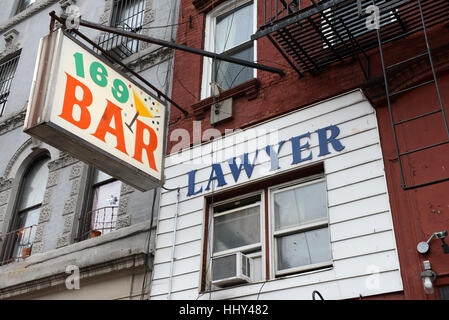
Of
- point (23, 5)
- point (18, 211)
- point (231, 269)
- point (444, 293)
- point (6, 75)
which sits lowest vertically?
point (444, 293)

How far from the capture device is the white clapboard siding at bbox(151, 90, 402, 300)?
6.68m

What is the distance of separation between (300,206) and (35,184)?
7339mm

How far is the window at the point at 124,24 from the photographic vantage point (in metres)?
12.8

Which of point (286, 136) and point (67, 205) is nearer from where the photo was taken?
point (286, 136)

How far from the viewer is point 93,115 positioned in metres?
7.77

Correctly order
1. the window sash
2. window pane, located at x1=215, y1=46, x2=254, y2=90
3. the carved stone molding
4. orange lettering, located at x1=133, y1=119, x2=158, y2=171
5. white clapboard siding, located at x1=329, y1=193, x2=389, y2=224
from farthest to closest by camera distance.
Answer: the carved stone molding < window pane, located at x1=215, y1=46, x2=254, y2=90 < orange lettering, located at x1=133, y1=119, x2=158, y2=171 < the window sash < white clapboard siding, located at x1=329, y1=193, x2=389, y2=224

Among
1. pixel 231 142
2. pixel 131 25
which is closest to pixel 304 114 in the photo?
pixel 231 142

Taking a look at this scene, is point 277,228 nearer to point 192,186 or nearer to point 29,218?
point 192,186

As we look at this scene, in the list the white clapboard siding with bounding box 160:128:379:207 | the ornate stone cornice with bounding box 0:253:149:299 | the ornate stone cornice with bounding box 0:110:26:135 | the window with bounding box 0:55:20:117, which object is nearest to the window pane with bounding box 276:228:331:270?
the white clapboard siding with bounding box 160:128:379:207

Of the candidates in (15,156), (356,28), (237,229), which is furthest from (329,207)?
(15,156)

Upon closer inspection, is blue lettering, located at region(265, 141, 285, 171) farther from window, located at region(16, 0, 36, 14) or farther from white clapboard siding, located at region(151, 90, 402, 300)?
window, located at region(16, 0, 36, 14)

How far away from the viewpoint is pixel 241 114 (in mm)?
9352

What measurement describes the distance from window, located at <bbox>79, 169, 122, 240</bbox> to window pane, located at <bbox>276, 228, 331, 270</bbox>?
3.89m

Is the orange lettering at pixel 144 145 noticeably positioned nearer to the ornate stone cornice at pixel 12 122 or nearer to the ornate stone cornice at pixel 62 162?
the ornate stone cornice at pixel 62 162
